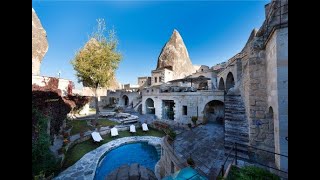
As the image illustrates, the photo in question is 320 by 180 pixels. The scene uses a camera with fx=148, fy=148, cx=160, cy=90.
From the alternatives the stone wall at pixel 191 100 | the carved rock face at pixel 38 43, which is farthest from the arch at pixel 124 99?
the carved rock face at pixel 38 43

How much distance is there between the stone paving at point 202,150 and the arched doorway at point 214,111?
680cm

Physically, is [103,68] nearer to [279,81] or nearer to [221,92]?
[221,92]

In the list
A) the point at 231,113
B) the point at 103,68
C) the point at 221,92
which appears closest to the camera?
the point at 231,113

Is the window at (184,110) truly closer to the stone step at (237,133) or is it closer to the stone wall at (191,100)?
the stone wall at (191,100)

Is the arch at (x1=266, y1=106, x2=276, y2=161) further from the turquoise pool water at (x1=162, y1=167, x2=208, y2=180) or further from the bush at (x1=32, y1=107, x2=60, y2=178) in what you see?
the bush at (x1=32, y1=107, x2=60, y2=178)

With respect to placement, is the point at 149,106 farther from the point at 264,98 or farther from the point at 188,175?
the point at 188,175

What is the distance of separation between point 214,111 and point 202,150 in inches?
434

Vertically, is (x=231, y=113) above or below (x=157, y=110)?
above

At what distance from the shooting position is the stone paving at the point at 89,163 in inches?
348

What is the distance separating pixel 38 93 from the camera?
954 centimetres

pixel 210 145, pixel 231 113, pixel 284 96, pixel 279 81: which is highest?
pixel 279 81
